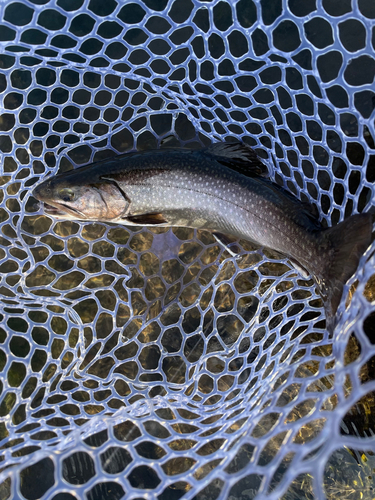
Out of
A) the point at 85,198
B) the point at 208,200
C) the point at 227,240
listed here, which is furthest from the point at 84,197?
the point at 227,240

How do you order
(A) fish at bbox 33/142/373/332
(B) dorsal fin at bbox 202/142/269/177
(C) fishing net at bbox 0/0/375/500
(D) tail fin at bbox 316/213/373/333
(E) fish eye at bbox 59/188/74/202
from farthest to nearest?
(C) fishing net at bbox 0/0/375/500, (E) fish eye at bbox 59/188/74/202, (B) dorsal fin at bbox 202/142/269/177, (A) fish at bbox 33/142/373/332, (D) tail fin at bbox 316/213/373/333

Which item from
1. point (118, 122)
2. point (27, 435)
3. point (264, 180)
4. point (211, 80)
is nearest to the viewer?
point (27, 435)

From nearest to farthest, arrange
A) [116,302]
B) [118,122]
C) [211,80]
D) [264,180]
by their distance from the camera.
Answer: [264,180]
[211,80]
[118,122]
[116,302]

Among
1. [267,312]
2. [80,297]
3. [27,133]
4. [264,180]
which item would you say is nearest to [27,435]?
[80,297]

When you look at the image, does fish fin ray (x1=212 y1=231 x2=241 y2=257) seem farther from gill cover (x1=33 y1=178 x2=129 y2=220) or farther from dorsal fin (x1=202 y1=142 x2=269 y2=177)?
gill cover (x1=33 y1=178 x2=129 y2=220)

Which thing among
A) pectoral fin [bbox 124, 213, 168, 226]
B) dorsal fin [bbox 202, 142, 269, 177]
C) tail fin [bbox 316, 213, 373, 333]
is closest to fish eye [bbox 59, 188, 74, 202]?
pectoral fin [bbox 124, 213, 168, 226]

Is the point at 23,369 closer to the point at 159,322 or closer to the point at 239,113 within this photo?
the point at 159,322

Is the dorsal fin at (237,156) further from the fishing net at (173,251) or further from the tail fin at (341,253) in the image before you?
the tail fin at (341,253)
